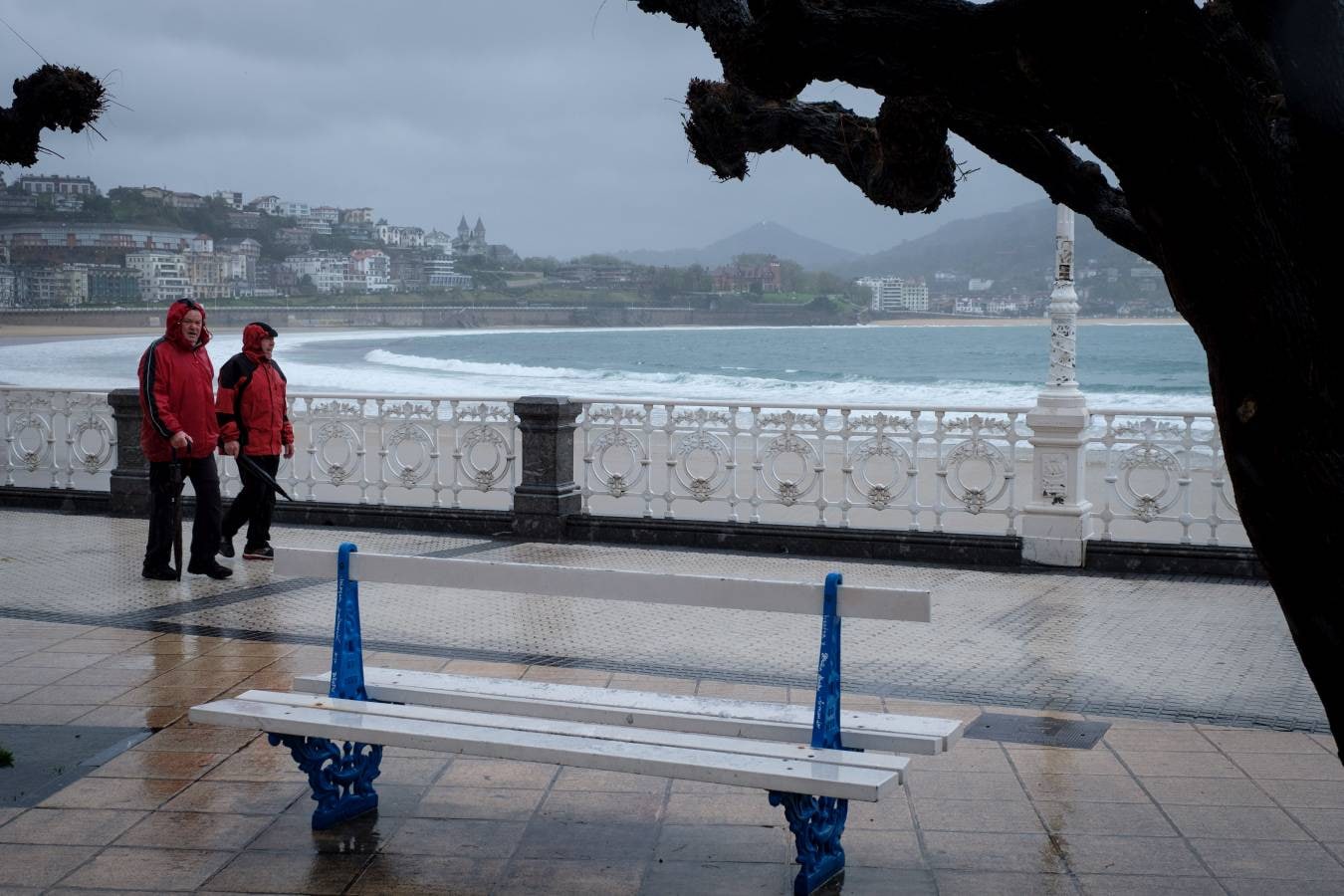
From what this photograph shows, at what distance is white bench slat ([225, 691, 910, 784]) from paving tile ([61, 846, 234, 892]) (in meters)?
0.54

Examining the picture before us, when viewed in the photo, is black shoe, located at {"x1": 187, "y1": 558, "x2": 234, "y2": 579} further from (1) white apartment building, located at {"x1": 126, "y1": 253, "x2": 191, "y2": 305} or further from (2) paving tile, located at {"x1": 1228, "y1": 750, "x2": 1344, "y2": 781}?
(1) white apartment building, located at {"x1": 126, "y1": 253, "x2": 191, "y2": 305}

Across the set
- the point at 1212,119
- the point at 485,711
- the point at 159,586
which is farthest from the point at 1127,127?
the point at 159,586

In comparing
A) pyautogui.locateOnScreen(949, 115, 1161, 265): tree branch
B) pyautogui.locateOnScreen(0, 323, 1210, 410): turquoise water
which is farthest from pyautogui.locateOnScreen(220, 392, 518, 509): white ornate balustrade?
pyautogui.locateOnScreen(0, 323, 1210, 410): turquoise water

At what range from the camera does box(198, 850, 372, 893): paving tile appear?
4.11 meters

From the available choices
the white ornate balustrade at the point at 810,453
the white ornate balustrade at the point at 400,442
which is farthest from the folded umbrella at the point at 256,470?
the white ornate balustrade at the point at 810,453

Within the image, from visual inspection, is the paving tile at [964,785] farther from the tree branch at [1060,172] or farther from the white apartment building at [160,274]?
the white apartment building at [160,274]

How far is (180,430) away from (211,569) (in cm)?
104

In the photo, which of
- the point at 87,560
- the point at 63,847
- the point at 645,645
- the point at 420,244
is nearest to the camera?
the point at 63,847

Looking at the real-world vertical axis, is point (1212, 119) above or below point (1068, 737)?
above

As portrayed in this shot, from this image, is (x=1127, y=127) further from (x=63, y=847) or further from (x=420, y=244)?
(x=420, y=244)

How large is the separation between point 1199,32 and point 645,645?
529cm

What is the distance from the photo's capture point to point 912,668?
7.12 metres

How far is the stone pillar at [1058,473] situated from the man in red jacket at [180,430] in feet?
19.0

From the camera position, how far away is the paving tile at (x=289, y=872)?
411cm
